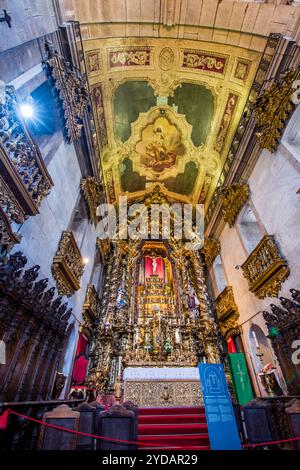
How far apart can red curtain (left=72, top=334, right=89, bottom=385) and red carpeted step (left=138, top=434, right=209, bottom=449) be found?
3.98 m

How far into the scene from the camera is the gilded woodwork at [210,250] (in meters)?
12.0

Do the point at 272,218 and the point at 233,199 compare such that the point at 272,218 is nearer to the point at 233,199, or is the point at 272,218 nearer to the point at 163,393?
the point at 233,199

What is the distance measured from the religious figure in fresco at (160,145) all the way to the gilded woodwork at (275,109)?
4.82 metres

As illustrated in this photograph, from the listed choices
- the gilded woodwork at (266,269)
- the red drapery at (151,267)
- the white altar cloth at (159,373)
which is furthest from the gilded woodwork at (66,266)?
the gilded woodwork at (266,269)

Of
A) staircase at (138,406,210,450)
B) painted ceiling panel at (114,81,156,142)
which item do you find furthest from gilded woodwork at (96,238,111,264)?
staircase at (138,406,210,450)

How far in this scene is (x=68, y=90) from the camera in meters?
7.07

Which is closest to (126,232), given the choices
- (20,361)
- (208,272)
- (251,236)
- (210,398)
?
(208,272)

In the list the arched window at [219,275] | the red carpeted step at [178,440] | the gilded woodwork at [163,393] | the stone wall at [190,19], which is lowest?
the red carpeted step at [178,440]

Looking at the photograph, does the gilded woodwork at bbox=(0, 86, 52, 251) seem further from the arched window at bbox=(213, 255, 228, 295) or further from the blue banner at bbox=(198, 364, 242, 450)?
the arched window at bbox=(213, 255, 228, 295)

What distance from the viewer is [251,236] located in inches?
380

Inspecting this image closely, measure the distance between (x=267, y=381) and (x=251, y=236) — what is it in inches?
217

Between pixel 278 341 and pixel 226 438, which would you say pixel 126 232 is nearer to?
pixel 278 341

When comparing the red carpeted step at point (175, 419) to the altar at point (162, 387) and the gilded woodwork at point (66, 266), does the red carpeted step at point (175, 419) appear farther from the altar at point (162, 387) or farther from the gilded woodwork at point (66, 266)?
the gilded woodwork at point (66, 266)

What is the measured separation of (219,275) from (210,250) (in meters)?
1.46
